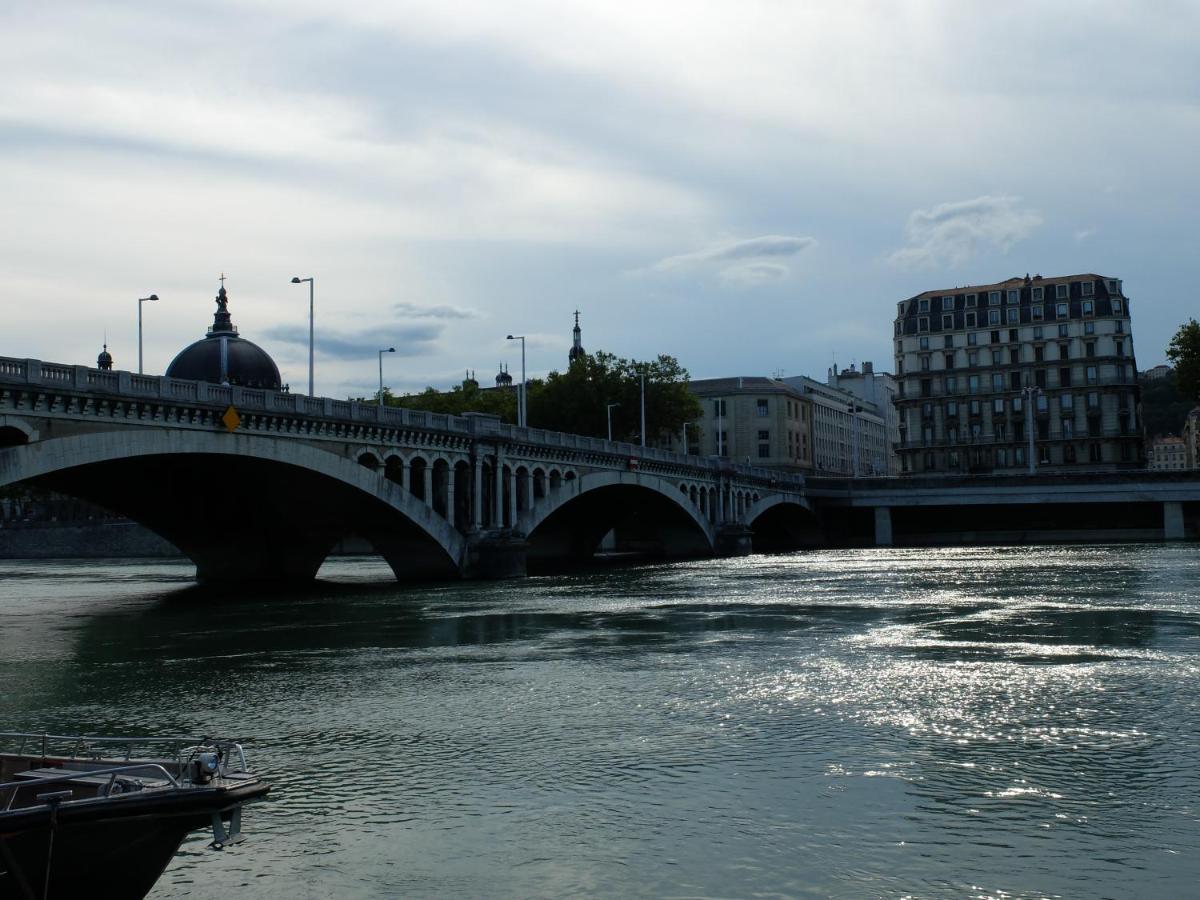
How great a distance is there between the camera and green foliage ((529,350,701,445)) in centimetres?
12481

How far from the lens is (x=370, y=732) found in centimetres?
2412

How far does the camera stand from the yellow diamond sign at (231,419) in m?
49.6

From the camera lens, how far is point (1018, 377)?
14950 centimetres

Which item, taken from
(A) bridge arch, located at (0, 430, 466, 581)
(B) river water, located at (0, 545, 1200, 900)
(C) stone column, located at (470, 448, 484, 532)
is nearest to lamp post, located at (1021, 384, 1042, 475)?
(C) stone column, located at (470, 448, 484, 532)

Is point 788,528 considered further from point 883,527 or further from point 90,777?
point 90,777

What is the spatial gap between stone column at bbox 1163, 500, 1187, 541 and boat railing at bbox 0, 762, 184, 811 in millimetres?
113391

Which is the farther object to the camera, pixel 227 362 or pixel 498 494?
pixel 227 362

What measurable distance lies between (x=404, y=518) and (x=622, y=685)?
34.6 metres

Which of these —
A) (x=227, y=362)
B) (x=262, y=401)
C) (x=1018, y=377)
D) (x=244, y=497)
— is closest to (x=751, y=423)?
(x=1018, y=377)

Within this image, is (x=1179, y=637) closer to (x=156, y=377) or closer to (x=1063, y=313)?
(x=156, y=377)

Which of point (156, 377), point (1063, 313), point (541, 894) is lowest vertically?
point (541, 894)

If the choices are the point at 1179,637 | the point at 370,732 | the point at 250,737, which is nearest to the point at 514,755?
the point at 370,732

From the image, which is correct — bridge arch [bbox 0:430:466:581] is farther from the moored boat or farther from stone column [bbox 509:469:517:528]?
the moored boat

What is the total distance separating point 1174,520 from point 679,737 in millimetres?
102733
